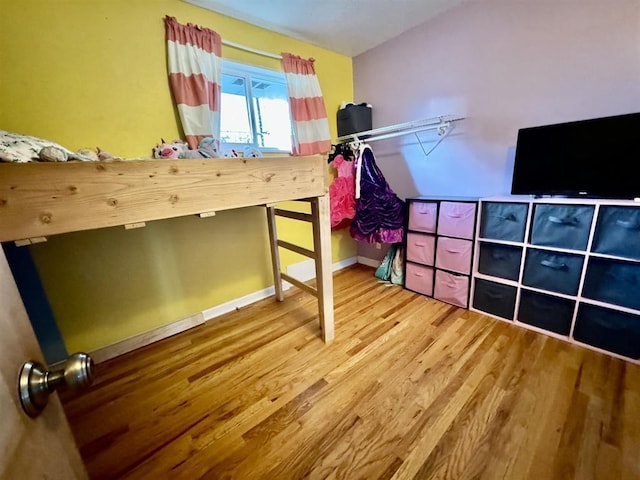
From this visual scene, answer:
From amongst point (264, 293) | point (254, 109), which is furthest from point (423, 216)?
point (254, 109)

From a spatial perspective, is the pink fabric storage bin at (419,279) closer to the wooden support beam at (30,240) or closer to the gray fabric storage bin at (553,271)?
the gray fabric storage bin at (553,271)

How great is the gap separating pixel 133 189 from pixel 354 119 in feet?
6.47

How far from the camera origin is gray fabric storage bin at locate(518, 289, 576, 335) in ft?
4.75

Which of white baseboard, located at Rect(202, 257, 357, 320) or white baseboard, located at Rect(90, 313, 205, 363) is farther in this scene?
white baseboard, located at Rect(202, 257, 357, 320)

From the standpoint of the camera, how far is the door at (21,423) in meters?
0.29

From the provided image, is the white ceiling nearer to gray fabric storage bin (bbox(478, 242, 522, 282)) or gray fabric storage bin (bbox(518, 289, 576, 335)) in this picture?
gray fabric storage bin (bbox(478, 242, 522, 282))

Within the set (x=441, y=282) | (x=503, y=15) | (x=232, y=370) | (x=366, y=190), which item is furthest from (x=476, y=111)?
(x=232, y=370)

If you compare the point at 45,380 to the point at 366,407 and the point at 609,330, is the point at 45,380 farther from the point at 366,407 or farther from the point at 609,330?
the point at 609,330

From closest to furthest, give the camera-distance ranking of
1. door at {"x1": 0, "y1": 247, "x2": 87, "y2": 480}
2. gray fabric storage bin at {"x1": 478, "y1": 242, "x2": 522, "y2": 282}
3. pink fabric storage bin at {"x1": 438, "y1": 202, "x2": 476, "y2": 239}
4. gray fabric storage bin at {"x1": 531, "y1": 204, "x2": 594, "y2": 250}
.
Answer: door at {"x1": 0, "y1": 247, "x2": 87, "y2": 480}, gray fabric storage bin at {"x1": 531, "y1": 204, "x2": 594, "y2": 250}, gray fabric storage bin at {"x1": 478, "y1": 242, "x2": 522, "y2": 282}, pink fabric storage bin at {"x1": 438, "y1": 202, "x2": 476, "y2": 239}

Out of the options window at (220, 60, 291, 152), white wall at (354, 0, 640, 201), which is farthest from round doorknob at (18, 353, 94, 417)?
white wall at (354, 0, 640, 201)

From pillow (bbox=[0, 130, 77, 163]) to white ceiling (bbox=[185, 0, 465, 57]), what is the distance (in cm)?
131

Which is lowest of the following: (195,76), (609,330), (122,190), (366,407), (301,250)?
(366,407)

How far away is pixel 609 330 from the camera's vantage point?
132 centimetres

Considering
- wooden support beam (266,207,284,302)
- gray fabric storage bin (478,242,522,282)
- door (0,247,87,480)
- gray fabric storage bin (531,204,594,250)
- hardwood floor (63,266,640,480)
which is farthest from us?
wooden support beam (266,207,284,302)
